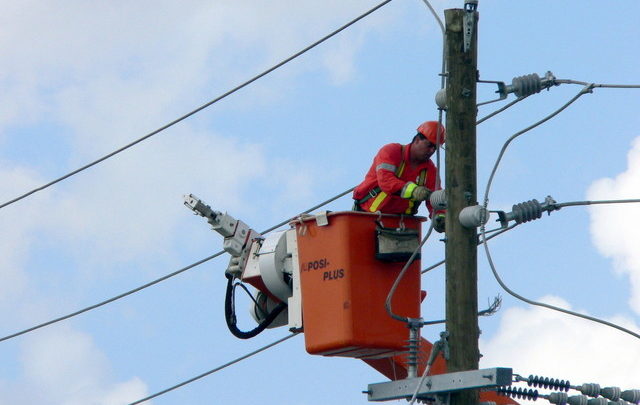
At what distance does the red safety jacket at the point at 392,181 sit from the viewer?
11.8 m

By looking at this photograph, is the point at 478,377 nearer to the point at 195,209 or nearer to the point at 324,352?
the point at 324,352

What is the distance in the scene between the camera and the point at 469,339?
1059cm

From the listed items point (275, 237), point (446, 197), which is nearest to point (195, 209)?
point (275, 237)

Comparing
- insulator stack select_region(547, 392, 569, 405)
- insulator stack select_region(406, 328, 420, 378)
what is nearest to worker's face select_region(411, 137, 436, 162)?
insulator stack select_region(406, 328, 420, 378)

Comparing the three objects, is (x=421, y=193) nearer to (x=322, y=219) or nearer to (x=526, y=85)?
(x=322, y=219)

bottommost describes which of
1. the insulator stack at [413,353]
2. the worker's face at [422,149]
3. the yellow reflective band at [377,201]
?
the insulator stack at [413,353]

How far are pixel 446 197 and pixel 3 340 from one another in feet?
22.2

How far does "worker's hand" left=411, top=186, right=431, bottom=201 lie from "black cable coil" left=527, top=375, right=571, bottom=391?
1507mm

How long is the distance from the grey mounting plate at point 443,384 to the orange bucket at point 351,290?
35 centimetres

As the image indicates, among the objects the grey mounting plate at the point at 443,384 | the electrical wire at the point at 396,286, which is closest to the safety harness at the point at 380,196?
the electrical wire at the point at 396,286

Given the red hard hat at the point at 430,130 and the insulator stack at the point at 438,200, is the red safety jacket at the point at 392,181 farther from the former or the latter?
the insulator stack at the point at 438,200

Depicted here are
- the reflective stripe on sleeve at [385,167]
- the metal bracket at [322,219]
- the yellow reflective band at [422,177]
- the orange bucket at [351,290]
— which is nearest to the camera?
the orange bucket at [351,290]

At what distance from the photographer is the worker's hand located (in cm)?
1135

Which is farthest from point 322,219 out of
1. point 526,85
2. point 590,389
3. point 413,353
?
point 590,389
